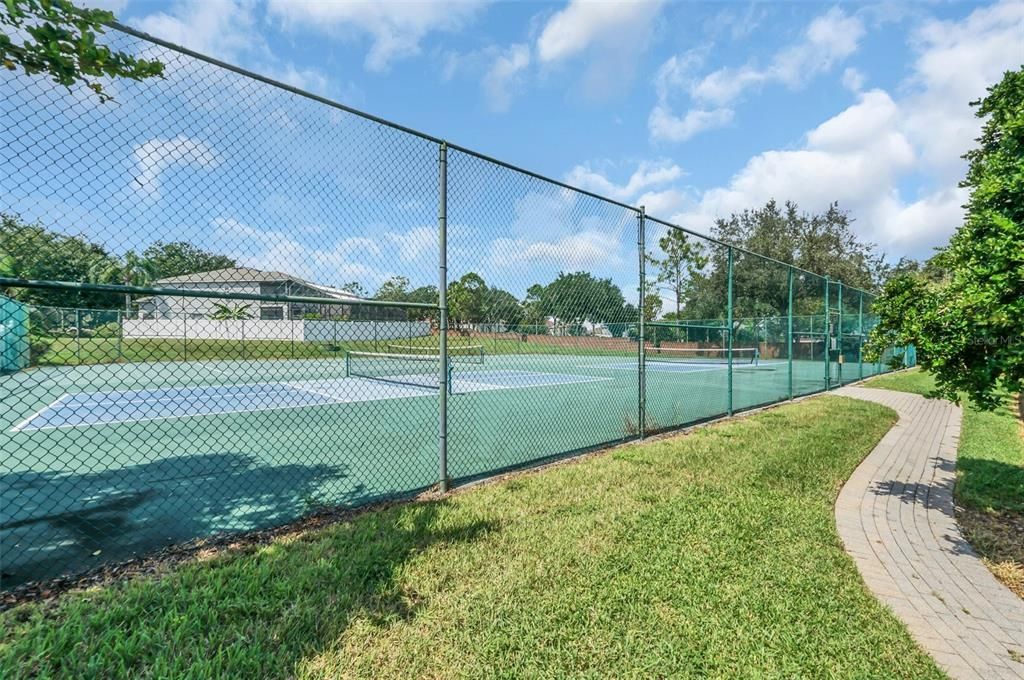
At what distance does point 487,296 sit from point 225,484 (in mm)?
3116

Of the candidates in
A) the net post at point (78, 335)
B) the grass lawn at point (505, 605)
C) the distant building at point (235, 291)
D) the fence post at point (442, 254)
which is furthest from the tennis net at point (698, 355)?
the net post at point (78, 335)

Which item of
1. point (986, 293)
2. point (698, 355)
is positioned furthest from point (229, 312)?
point (698, 355)

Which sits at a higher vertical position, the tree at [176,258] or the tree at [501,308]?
the tree at [176,258]

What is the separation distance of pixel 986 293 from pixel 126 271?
5.23 m

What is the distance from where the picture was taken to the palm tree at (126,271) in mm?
2590

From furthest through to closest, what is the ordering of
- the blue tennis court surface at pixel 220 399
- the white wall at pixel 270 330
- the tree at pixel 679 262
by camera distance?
the tree at pixel 679 262, the blue tennis court surface at pixel 220 399, the white wall at pixel 270 330

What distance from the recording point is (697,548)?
312 cm

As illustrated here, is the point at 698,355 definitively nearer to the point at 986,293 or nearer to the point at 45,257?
the point at 986,293

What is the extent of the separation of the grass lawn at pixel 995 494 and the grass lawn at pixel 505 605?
40.7 inches

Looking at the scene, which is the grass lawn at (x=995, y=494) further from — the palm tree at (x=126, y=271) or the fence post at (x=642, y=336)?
the palm tree at (x=126, y=271)

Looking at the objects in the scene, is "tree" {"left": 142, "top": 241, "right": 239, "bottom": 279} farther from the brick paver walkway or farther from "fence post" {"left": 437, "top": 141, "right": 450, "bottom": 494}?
the brick paver walkway

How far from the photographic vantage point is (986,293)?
9.60 ft

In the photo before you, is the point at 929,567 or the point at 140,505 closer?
the point at 929,567

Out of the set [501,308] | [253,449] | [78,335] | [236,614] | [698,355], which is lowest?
[253,449]
